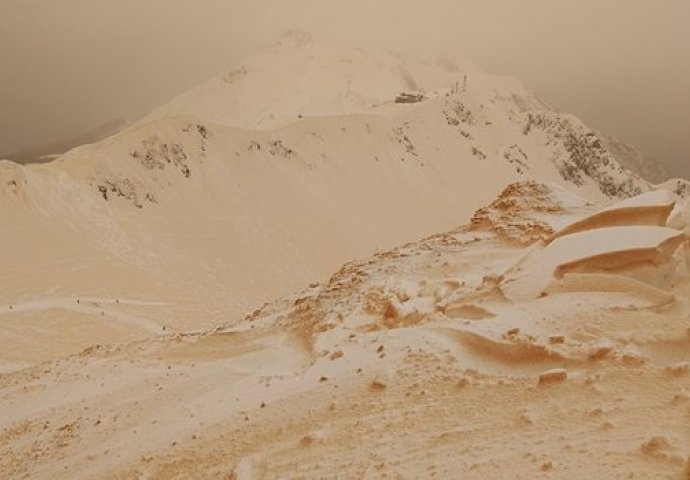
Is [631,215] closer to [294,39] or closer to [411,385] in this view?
[411,385]

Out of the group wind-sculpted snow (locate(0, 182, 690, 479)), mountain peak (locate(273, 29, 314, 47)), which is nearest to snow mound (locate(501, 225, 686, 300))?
wind-sculpted snow (locate(0, 182, 690, 479))

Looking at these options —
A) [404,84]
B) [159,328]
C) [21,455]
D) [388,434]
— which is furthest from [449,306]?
[404,84]

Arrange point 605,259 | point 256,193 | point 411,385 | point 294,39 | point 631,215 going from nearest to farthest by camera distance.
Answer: point 411,385 → point 605,259 → point 631,215 → point 256,193 → point 294,39

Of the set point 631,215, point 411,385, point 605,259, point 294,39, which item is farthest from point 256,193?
point 294,39

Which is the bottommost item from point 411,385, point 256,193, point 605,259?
point 256,193

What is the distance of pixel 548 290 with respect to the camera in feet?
21.0

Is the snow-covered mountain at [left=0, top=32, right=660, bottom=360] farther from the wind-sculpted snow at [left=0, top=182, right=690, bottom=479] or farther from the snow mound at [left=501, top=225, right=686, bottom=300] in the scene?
the snow mound at [left=501, top=225, right=686, bottom=300]

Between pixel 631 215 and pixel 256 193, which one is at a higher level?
pixel 631 215

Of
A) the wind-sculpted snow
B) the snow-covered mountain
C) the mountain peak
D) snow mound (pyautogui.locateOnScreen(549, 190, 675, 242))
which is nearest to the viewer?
the wind-sculpted snow

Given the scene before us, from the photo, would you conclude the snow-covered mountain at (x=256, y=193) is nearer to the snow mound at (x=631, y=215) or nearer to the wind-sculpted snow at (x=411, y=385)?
the wind-sculpted snow at (x=411, y=385)

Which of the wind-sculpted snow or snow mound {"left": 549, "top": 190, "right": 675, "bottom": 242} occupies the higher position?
snow mound {"left": 549, "top": 190, "right": 675, "bottom": 242}

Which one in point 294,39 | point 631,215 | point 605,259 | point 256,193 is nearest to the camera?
point 605,259

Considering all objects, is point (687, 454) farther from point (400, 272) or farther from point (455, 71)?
point (455, 71)

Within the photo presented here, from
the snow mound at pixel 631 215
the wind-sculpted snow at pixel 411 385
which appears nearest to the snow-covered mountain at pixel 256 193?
the wind-sculpted snow at pixel 411 385
